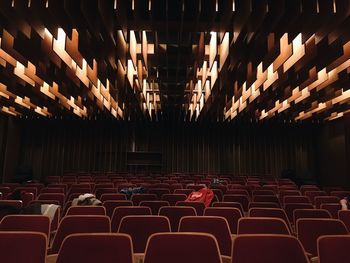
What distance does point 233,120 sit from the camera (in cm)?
1469

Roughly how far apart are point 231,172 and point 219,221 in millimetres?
12842

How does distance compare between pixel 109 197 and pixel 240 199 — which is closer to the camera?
pixel 109 197

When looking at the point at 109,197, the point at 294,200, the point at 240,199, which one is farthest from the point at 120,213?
the point at 294,200

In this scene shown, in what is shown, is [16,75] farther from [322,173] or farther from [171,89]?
[322,173]

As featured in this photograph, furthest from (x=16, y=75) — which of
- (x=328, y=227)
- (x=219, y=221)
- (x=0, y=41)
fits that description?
(x=328, y=227)

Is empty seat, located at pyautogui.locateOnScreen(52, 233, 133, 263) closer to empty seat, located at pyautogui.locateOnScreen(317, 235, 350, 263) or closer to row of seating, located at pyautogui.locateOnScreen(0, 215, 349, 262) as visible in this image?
row of seating, located at pyautogui.locateOnScreen(0, 215, 349, 262)

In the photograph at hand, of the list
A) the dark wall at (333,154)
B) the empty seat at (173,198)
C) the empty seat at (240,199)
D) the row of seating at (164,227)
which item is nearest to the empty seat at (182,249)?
the row of seating at (164,227)

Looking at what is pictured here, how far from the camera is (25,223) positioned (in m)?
3.17

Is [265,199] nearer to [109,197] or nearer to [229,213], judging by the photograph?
[229,213]

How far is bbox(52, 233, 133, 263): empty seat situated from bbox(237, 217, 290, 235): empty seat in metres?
1.55

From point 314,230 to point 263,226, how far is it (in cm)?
64

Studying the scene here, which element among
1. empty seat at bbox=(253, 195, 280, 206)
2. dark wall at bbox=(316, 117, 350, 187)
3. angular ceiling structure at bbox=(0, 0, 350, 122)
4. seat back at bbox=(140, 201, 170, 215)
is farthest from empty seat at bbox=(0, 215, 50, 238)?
dark wall at bbox=(316, 117, 350, 187)

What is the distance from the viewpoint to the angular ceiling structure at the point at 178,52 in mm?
4402

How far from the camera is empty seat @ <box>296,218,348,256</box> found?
3342 mm
